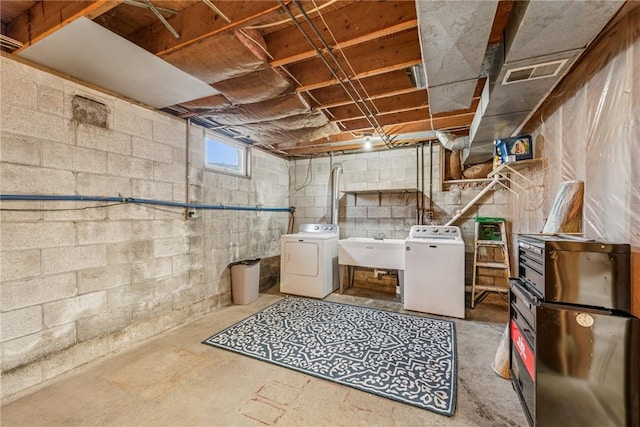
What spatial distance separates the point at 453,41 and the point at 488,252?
3247mm

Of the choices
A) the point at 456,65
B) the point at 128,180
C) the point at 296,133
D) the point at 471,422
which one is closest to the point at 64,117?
the point at 128,180

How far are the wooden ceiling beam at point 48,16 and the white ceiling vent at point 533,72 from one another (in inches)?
92.1

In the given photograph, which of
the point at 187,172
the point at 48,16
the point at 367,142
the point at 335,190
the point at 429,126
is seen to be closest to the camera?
the point at 48,16

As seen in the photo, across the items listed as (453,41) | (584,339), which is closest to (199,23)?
(453,41)

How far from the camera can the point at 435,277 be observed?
10.4 feet

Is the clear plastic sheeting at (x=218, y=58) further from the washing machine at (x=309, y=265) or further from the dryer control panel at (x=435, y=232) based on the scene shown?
the dryer control panel at (x=435, y=232)

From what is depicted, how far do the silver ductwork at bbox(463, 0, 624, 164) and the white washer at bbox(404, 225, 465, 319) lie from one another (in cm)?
156

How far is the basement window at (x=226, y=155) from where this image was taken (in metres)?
3.49

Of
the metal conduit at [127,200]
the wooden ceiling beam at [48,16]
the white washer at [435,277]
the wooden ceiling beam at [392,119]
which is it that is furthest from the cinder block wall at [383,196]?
the wooden ceiling beam at [48,16]

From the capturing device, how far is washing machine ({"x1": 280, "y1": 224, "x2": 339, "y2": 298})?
3.85 m

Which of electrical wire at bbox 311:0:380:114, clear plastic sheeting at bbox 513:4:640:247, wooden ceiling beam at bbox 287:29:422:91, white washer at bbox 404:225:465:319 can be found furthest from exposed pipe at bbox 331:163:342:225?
clear plastic sheeting at bbox 513:4:640:247

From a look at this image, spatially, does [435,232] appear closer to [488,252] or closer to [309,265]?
[488,252]

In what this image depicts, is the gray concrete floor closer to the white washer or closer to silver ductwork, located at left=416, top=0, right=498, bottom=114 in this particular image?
the white washer

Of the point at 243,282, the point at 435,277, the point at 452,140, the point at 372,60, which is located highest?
the point at 372,60
